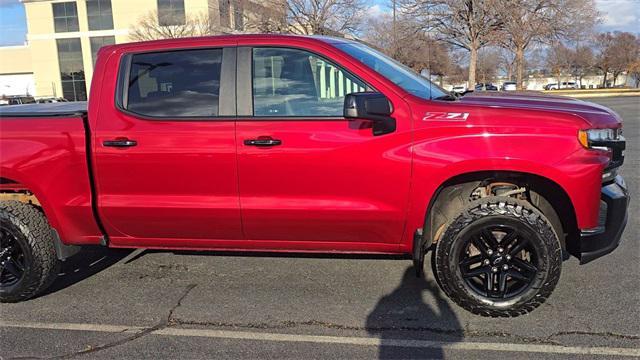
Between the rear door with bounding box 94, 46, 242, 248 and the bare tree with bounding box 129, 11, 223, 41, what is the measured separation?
37.4m

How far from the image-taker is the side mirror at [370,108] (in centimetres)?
340

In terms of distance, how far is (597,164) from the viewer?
Answer: 3.39 meters

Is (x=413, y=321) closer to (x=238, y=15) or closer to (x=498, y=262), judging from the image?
(x=498, y=262)

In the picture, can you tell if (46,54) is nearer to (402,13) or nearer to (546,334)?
(402,13)

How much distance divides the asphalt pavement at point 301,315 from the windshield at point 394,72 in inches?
58.4

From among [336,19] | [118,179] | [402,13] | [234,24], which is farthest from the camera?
[234,24]

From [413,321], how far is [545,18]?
29673 millimetres

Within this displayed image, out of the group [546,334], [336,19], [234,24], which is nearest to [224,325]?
[546,334]

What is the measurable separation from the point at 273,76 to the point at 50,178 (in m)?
1.81

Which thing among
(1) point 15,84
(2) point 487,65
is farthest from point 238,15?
(1) point 15,84

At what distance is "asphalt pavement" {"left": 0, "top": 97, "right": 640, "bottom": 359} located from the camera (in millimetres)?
3311

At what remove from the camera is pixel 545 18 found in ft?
95.7

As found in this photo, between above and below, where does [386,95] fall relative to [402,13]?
below

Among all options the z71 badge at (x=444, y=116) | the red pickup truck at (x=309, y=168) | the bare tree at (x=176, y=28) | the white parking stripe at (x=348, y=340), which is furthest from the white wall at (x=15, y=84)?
the z71 badge at (x=444, y=116)
